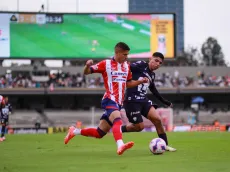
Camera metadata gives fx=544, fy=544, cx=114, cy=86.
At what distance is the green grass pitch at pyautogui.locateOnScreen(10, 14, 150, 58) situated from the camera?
51.6 meters

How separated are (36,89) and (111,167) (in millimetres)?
46201

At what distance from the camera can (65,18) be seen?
171 feet

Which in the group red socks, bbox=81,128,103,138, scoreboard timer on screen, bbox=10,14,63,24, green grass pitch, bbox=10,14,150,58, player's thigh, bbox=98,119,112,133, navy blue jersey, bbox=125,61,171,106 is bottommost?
red socks, bbox=81,128,103,138

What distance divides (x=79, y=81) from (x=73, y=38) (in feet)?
19.4

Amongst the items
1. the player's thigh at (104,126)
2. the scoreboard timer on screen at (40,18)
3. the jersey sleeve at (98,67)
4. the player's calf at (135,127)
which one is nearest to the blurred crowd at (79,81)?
the scoreboard timer on screen at (40,18)

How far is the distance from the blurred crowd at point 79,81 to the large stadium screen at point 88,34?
15.2ft

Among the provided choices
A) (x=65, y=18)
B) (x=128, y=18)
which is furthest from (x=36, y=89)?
(x=128, y=18)

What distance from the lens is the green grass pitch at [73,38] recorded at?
51.6 m

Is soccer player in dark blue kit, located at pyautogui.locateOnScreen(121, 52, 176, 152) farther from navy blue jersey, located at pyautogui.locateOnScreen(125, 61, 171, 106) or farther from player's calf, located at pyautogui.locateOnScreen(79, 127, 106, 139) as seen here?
player's calf, located at pyautogui.locateOnScreen(79, 127, 106, 139)

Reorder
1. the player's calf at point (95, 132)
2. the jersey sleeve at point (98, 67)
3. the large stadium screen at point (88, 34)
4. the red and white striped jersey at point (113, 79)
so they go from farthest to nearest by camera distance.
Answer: the large stadium screen at point (88, 34)
the player's calf at point (95, 132)
the red and white striped jersey at point (113, 79)
the jersey sleeve at point (98, 67)

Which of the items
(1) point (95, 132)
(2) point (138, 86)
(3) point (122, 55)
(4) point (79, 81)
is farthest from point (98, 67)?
(4) point (79, 81)

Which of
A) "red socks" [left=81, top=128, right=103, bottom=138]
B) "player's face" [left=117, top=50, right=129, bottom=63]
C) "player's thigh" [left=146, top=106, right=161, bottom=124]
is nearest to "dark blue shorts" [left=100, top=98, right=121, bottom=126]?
"red socks" [left=81, top=128, right=103, bottom=138]

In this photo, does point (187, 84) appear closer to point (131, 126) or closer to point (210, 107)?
point (210, 107)

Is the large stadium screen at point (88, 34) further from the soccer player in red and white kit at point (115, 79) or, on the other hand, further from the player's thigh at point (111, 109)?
the player's thigh at point (111, 109)
